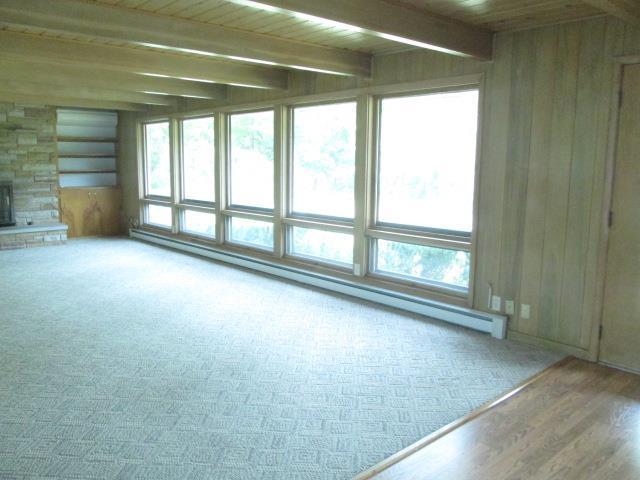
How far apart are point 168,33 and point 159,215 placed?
223 inches

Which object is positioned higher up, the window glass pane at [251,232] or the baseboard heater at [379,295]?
the window glass pane at [251,232]

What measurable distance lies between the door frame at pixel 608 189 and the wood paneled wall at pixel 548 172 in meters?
0.02

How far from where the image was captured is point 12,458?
2479 millimetres

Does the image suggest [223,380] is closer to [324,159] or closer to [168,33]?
[168,33]

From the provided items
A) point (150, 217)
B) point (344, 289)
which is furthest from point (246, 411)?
point (150, 217)

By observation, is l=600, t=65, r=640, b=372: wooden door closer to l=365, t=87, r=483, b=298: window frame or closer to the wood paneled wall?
the wood paneled wall

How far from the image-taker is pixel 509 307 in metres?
4.27

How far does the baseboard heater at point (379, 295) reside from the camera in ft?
14.3

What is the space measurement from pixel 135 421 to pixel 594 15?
3894 mm

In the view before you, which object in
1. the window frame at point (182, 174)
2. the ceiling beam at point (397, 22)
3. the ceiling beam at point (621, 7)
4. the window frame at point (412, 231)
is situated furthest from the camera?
the window frame at point (182, 174)

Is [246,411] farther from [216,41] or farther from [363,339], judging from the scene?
[216,41]

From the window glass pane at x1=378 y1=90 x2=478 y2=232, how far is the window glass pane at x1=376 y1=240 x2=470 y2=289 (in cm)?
24

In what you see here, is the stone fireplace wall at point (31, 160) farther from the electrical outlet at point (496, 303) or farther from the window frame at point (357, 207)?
the electrical outlet at point (496, 303)

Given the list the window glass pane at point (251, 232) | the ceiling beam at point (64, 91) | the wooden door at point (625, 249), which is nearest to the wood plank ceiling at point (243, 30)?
the wooden door at point (625, 249)
